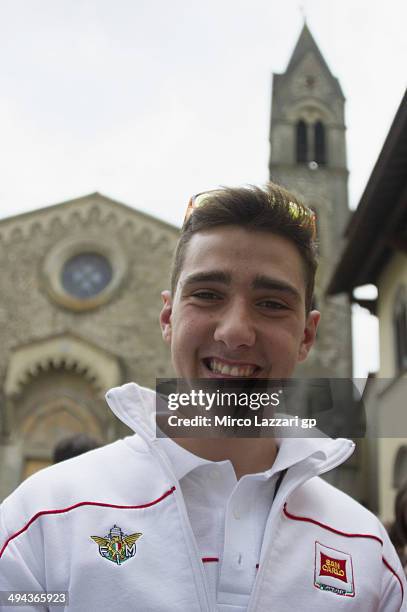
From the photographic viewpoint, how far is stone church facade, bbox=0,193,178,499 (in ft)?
55.0

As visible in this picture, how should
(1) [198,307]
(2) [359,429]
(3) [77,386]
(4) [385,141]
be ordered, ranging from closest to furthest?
(2) [359,429] < (1) [198,307] < (4) [385,141] < (3) [77,386]

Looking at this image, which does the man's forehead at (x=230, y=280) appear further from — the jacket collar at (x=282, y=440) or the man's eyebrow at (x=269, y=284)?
the jacket collar at (x=282, y=440)

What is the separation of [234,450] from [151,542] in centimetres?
30

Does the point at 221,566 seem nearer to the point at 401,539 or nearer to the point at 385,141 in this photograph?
the point at 401,539

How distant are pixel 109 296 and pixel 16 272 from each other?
3027 millimetres

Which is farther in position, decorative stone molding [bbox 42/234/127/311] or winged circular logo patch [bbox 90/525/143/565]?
decorative stone molding [bbox 42/234/127/311]

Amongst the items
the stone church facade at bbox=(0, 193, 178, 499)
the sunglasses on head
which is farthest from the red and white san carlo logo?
the stone church facade at bbox=(0, 193, 178, 499)

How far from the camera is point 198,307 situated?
1442mm

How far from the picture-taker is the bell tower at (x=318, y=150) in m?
20.0

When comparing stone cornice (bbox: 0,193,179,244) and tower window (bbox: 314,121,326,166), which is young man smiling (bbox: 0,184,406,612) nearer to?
stone cornice (bbox: 0,193,179,244)

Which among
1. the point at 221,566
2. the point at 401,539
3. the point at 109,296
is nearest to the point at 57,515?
the point at 221,566

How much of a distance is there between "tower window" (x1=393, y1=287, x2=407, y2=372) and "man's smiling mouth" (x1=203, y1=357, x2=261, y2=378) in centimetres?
1026

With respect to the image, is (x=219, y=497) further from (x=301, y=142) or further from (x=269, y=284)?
(x=301, y=142)

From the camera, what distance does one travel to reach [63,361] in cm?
1695
